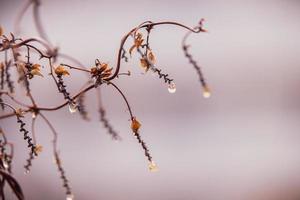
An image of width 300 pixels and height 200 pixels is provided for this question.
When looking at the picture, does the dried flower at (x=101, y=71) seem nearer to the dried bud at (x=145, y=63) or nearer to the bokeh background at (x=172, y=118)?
the dried bud at (x=145, y=63)

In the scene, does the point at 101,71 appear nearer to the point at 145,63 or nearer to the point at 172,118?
the point at 145,63

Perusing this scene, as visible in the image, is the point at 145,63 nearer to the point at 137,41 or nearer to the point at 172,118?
the point at 137,41

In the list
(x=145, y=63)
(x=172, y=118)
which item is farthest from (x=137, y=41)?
(x=172, y=118)

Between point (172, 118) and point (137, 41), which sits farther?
point (172, 118)

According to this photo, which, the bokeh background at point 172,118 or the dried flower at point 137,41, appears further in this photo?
the bokeh background at point 172,118

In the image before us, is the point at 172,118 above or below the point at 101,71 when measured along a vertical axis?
above

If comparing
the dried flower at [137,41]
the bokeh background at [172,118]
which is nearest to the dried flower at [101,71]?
the dried flower at [137,41]

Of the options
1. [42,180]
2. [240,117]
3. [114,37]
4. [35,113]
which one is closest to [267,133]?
[240,117]

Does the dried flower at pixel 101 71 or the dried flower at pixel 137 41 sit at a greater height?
the dried flower at pixel 137 41
